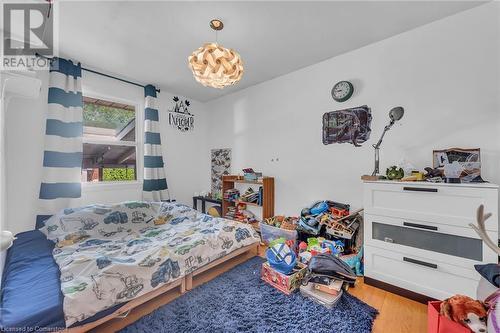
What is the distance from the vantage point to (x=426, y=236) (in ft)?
5.72

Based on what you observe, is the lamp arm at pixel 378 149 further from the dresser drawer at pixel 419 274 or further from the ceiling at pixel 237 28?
the ceiling at pixel 237 28

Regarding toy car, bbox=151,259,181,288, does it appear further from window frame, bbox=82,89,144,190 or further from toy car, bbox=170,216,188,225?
window frame, bbox=82,89,144,190

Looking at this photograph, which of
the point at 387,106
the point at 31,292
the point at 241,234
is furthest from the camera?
the point at 241,234

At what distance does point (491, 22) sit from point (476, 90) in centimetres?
56

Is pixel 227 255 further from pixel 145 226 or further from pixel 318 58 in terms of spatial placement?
pixel 318 58

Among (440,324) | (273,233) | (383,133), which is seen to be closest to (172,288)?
(273,233)

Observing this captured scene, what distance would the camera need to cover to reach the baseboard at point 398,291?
172cm

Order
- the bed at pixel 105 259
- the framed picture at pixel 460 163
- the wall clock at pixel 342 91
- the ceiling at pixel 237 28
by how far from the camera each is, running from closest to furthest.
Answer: the bed at pixel 105 259 → the framed picture at pixel 460 163 → the ceiling at pixel 237 28 → the wall clock at pixel 342 91

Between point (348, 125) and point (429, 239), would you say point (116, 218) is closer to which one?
point (348, 125)

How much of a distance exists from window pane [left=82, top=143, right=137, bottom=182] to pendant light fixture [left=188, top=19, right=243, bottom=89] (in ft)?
7.45

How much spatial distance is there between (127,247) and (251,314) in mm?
1304

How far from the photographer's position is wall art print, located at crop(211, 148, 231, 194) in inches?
153

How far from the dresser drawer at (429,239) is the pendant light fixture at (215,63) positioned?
181 cm

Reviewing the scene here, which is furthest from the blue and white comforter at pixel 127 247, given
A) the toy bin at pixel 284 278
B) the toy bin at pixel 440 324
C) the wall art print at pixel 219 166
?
the toy bin at pixel 440 324
